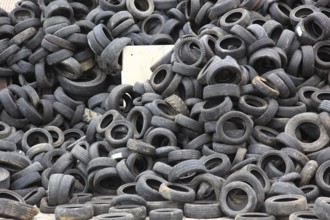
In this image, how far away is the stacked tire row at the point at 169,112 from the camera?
5.57m

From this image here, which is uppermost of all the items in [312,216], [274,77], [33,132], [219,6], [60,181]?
[219,6]

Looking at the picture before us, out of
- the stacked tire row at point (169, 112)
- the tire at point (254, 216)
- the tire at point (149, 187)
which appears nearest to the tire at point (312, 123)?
the stacked tire row at point (169, 112)

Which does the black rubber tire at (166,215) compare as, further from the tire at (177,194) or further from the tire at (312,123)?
the tire at (312,123)

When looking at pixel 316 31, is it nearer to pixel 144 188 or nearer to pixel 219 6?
pixel 219 6

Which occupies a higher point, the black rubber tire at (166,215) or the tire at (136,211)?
the black rubber tire at (166,215)

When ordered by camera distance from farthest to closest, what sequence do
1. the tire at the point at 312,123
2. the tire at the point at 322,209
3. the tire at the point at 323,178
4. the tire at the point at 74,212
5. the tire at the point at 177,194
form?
the tire at the point at 312,123 → the tire at the point at 323,178 → the tire at the point at 177,194 → the tire at the point at 74,212 → the tire at the point at 322,209

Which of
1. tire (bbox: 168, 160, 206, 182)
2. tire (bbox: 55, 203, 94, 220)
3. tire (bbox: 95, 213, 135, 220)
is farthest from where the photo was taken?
tire (bbox: 168, 160, 206, 182)

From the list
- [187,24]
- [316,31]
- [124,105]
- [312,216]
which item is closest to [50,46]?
[124,105]

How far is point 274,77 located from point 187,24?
239 centimetres

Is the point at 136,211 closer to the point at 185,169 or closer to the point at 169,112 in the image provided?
the point at 185,169

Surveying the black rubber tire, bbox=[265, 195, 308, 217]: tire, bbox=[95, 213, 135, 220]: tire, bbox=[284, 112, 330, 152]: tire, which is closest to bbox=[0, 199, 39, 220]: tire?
bbox=[95, 213, 135, 220]: tire

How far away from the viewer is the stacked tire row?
5574 millimetres

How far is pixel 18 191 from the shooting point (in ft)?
20.5

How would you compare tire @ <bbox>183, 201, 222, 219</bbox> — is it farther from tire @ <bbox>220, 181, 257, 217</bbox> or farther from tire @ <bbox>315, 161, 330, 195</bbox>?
tire @ <bbox>315, 161, 330, 195</bbox>
